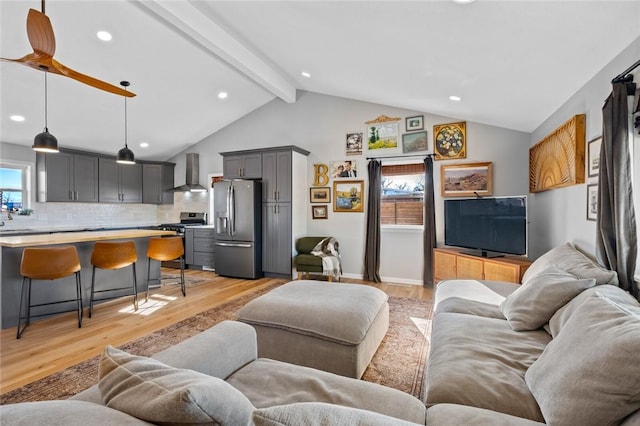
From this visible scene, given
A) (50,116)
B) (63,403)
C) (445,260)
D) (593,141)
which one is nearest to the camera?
(63,403)

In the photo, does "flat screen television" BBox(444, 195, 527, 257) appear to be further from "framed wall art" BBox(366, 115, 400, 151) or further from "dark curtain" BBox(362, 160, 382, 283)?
"framed wall art" BBox(366, 115, 400, 151)

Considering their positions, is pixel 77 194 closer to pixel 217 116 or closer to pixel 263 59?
pixel 217 116

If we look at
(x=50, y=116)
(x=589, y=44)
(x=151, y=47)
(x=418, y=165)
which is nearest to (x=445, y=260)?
(x=418, y=165)

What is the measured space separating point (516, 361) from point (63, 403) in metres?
1.73

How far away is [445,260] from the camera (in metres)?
4.21

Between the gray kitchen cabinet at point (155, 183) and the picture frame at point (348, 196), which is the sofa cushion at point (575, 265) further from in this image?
the gray kitchen cabinet at point (155, 183)

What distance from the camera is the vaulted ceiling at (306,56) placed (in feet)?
6.79

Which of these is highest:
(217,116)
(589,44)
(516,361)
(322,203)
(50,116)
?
(217,116)

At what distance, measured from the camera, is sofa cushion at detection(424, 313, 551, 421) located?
119 centimetres

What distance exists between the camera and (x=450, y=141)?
179 inches

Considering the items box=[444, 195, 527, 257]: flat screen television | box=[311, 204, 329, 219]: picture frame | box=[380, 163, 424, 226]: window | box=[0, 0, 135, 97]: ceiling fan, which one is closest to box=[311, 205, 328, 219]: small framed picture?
box=[311, 204, 329, 219]: picture frame

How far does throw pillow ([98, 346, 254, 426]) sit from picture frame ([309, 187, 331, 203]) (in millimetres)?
4705

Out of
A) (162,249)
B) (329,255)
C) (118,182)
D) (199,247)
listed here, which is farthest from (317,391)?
(118,182)

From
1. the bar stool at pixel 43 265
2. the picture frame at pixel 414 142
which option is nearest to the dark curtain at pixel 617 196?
the picture frame at pixel 414 142
